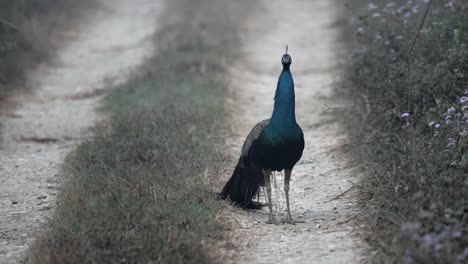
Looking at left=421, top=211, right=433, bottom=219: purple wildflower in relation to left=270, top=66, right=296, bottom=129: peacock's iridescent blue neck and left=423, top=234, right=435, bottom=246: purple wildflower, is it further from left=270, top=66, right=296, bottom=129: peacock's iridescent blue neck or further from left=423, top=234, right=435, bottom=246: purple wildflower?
left=270, top=66, right=296, bottom=129: peacock's iridescent blue neck

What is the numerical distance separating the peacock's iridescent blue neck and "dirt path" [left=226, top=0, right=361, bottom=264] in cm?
91

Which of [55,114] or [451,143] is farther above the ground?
[55,114]

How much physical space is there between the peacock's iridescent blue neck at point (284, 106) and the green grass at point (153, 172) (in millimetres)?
919

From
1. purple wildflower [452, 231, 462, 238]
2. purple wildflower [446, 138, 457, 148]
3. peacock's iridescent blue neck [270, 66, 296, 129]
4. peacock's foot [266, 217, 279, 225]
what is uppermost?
peacock's iridescent blue neck [270, 66, 296, 129]

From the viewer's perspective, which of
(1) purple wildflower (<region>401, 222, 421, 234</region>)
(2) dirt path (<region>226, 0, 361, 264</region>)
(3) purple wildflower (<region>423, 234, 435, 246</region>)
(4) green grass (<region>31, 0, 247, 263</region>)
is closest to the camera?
(3) purple wildflower (<region>423, 234, 435, 246</region>)

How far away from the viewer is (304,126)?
31.2 feet

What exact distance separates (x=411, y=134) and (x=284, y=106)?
1.50 meters

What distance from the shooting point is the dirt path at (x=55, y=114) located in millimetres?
6707

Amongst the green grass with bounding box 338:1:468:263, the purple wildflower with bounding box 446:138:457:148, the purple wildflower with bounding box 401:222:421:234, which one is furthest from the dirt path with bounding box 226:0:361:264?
the purple wildflower with bounding box 446:138:457:148

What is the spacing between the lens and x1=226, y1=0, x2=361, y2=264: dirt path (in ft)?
17.7

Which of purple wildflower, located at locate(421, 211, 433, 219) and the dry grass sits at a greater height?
the dry grass

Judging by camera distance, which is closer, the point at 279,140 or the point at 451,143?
the point at 451,143

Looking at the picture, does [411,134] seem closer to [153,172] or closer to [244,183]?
[244,183]

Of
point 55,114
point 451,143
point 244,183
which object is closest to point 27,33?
point 55,114
